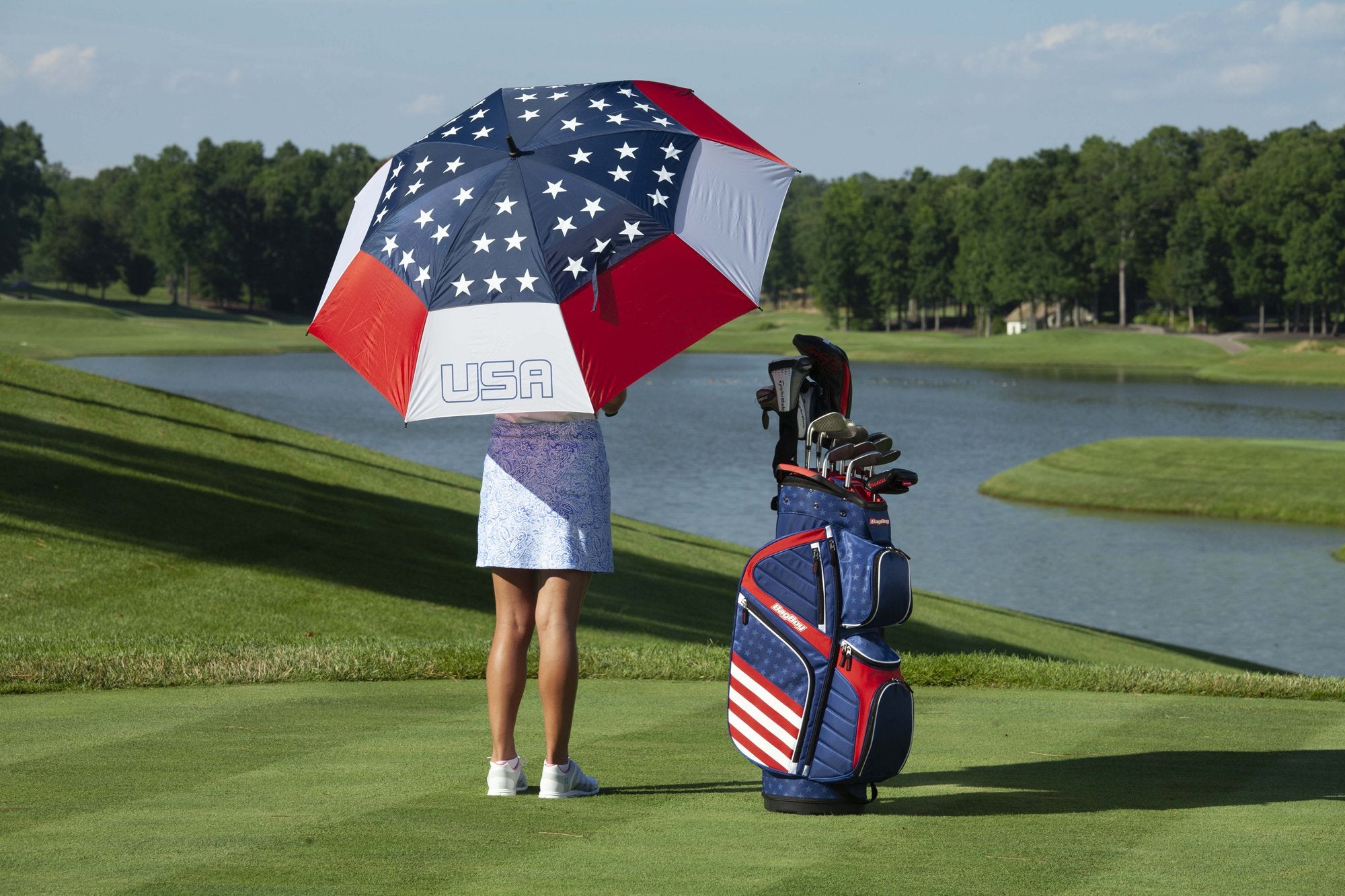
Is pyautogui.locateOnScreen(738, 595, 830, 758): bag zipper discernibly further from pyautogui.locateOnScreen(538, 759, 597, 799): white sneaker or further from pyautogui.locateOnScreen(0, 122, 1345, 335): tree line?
pyautogui.locateOnScreen(0, 122, 1345, 335): tree line

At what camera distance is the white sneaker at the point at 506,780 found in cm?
504

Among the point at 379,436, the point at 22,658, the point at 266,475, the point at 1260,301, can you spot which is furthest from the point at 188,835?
the point at 1260,301

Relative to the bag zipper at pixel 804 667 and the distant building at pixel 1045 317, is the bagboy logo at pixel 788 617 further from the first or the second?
the distant building at pixel 1045 317

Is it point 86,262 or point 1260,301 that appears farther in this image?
point 86,262

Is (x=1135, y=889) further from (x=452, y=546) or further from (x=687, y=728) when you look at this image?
(x=452, y=546)

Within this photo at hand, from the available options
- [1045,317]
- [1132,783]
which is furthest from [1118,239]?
[1132,783]

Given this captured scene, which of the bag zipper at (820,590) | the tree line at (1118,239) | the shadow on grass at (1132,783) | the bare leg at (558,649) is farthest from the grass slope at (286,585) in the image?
the tree line at (1118,239)

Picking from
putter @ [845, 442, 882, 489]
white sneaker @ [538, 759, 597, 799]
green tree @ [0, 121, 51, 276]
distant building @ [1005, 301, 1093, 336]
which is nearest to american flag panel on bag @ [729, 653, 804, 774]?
white sneaker @ [538, 759, 597, 799]

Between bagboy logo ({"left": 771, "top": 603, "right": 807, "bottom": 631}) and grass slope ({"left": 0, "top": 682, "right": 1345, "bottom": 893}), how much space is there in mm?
658

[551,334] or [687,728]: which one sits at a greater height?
[551,334]

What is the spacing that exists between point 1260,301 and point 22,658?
124225 mm

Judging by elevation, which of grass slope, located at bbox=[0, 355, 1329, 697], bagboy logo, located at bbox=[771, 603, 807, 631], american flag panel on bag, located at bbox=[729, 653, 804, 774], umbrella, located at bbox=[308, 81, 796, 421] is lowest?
grass slope, located at bbox=[0, 355, 1329, 697]

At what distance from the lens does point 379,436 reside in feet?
145

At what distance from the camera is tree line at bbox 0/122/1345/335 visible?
117125 mm
